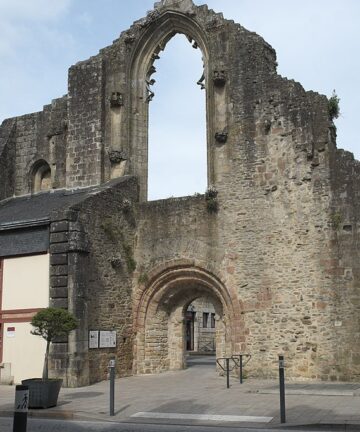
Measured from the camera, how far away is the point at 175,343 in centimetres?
1778

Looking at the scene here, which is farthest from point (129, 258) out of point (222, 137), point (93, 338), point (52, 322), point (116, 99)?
point (52, 322)

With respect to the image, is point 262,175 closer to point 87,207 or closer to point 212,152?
point 212,152

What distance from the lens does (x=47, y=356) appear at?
1135cm

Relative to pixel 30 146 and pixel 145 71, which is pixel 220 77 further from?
pixel 30 146

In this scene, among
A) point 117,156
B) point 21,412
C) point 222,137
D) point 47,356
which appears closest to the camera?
point 21,412

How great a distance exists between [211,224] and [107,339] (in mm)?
3997

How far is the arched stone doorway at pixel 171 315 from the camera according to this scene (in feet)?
53.9

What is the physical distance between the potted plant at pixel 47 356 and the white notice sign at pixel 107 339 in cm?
372

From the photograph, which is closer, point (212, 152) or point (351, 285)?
point (351, 285)

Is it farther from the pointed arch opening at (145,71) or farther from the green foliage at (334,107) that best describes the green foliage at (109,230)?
the green foliage at (334,107)

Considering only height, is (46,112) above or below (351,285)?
above

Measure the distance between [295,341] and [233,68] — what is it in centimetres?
755

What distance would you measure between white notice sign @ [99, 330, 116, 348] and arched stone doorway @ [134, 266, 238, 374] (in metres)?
1.12

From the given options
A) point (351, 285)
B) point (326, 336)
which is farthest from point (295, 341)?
point (351, 285)
